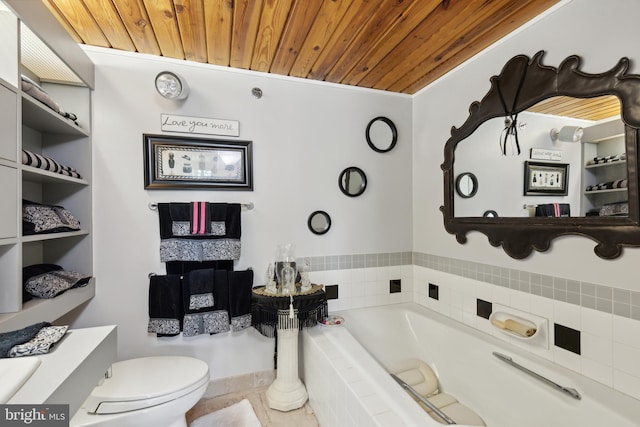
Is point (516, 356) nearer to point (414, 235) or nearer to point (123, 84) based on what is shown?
point (414, 235)

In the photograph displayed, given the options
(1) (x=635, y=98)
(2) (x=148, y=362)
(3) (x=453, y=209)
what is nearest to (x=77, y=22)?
(2) (x=148, y=362)

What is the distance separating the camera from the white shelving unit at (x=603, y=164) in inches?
47.5

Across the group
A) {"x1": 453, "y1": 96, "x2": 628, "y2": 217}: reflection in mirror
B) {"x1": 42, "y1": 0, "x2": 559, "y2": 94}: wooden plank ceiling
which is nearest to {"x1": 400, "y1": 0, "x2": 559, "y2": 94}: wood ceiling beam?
{"x1": 42, "y1": 0, "x2": 559, "y2": 94}: wooden plank ceiling

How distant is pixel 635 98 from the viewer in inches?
44.8

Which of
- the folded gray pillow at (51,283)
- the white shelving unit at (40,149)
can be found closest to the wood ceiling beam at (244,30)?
the white shelving unit at (40,149)

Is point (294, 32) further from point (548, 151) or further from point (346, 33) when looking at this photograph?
point (548, 151)

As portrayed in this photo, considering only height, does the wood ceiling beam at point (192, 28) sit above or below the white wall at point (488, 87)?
above

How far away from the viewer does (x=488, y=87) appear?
1767mm

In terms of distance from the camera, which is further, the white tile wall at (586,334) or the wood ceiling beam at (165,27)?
the wood ceiling beam at (165,27)

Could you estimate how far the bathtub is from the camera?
1.18m

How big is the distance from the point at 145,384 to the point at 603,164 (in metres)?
2.36

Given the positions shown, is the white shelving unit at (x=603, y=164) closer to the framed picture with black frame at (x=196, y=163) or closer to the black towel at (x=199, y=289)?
the framed picture with black frame at (x=196, y=163)

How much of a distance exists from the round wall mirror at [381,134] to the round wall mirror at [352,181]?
0.25 metres

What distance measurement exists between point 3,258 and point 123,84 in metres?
1.19
